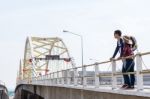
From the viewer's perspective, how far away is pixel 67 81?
73.2 ft

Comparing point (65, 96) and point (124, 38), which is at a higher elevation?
point (124, 38)

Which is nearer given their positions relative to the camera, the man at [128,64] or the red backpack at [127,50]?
the man at [128,64]

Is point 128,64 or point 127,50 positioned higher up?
point 127,50

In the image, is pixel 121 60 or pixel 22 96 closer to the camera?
pixel 121 60

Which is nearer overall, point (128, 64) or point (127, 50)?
point (128, 64)

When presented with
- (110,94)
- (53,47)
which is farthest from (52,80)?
(53,47)

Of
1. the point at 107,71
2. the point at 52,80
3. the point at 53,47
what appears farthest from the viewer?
the point at 53,47

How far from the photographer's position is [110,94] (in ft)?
42.9

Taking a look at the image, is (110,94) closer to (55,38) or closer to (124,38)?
(124,38)

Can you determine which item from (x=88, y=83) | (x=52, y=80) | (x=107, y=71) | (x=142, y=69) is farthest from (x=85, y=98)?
(x=52, y=80)

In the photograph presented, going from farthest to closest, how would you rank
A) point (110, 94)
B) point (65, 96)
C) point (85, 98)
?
point (65, 96) → point (85, 98) → point (110, 94)

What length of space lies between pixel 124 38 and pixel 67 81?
436 inches

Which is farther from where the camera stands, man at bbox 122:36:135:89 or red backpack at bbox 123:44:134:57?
red backpack at bbox 123:44:134:57

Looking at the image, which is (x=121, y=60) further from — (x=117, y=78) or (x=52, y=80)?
(x=52, y=80)
